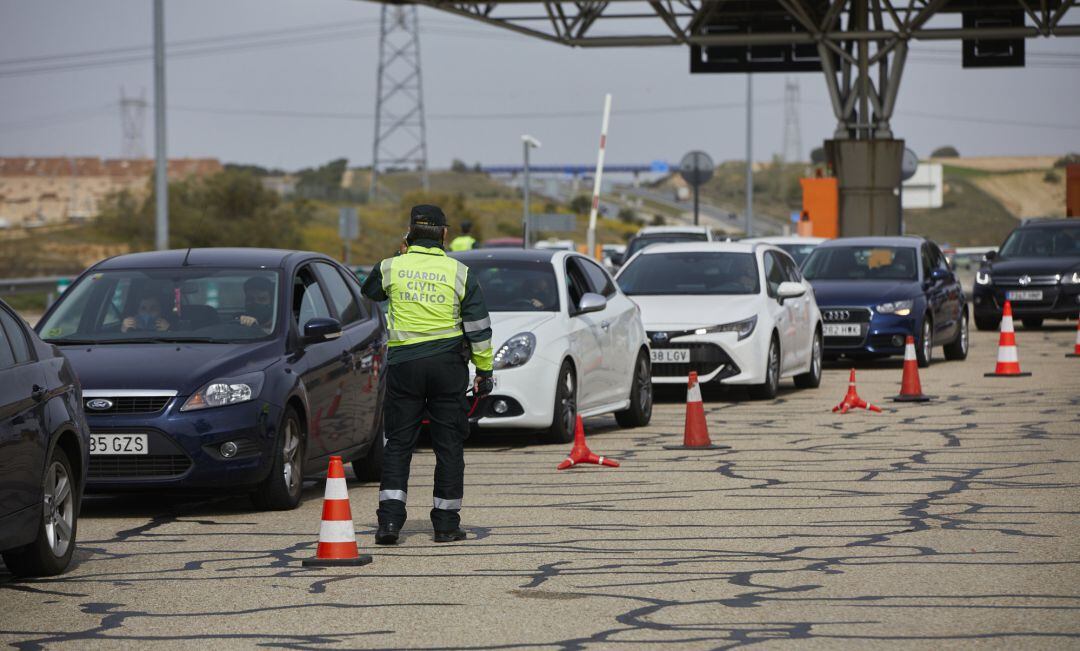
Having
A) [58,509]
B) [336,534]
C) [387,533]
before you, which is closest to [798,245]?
[387,533]

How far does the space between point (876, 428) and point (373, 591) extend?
850 centimetres

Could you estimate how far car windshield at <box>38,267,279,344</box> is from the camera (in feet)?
37.7

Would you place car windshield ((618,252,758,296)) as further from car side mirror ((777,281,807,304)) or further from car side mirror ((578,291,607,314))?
car side mirror ((578,291,607,314))

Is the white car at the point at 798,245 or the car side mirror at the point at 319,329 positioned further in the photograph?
the white car at the point at 798,245

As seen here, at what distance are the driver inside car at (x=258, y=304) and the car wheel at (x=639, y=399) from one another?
5111mm

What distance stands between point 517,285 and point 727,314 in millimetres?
3865

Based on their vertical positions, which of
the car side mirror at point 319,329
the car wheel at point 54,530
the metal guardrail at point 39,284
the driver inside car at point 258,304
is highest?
the driver inside car at point 258,304

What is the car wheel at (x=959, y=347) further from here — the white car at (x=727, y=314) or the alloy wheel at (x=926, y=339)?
the white car at (x=727, y=314)

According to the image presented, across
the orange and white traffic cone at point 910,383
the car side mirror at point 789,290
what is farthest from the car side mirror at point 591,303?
the car side mirror at point 789,290

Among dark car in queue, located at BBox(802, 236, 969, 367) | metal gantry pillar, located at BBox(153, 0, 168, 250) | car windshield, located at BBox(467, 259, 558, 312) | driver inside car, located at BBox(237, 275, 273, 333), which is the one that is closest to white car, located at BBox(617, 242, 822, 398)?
dark car in queue, located at BBox(802, 236, 969, 367)

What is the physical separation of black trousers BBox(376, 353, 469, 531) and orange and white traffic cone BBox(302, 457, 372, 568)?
0.65 m

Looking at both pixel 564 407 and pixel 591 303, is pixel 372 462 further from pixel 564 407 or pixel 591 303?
pixel 591 303

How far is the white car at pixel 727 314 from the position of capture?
18.5 meters

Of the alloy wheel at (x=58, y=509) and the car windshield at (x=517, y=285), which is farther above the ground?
the car windshield at (x=517, y=285)
